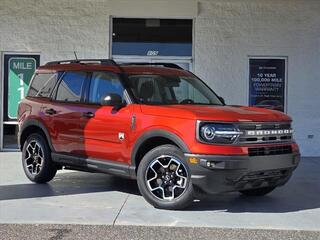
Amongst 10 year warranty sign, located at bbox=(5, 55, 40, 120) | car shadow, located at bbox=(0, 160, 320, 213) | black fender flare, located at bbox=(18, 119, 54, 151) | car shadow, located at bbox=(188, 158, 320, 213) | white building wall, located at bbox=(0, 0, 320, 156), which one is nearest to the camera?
car shadow, located at bbox=(188, 158, 320, 213)

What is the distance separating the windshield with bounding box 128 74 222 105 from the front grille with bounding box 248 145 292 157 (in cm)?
140

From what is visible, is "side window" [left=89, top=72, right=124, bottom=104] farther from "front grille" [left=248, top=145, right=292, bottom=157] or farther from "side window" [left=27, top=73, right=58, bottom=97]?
"front grille" [left=248, top=145, right=292, bottom=157]

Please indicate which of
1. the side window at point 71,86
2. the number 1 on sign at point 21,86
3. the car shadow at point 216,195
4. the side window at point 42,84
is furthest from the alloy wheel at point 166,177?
the number 1 on sign at point 21,86

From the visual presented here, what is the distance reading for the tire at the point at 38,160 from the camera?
8930 millimetres

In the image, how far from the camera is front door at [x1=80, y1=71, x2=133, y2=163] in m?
7.61

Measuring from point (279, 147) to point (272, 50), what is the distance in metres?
6.58

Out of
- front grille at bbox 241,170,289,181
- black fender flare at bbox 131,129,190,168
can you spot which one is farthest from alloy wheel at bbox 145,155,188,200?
front grille at bbox 241,170,289,181

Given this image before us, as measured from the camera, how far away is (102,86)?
8.22 metres

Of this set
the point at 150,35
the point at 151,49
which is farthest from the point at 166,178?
the point at 150,35

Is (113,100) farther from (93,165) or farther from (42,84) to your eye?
(42,84)

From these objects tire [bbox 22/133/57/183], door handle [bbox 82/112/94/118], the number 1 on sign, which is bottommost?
tire [bbox 22/133/57/183]

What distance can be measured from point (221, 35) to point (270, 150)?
669 cm

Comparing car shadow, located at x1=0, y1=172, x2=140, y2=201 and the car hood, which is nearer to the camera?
the car hood

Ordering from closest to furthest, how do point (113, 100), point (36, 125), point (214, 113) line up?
point (214, 113)
point (113, 100)
point (36, 125)
